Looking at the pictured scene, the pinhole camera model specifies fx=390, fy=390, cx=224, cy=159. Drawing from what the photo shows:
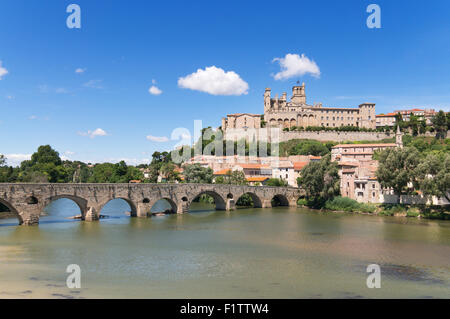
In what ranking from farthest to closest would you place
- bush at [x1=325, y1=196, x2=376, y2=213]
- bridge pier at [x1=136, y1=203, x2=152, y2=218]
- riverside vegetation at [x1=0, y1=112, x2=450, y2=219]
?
bush at [x1=325, y1=196, x2=376, y2=213] → riverside vegetation at [x1=0, y1=112, x2=450, y2=219] → bridge pier at [x1=136, y1=203, x2=152, y2=218]

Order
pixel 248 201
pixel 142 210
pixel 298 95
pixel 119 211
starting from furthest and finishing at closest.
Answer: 1. pixel 298 95
2. pixel 248 201
3. pixel 119 211
4. pixel 142 210

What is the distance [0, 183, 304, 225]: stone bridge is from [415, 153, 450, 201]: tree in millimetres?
19976

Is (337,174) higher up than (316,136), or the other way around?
(316,136)

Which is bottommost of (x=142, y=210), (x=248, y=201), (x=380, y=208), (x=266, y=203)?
Answer: (x=380, y=208)

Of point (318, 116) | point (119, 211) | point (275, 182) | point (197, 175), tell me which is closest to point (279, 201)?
point (275, 182)

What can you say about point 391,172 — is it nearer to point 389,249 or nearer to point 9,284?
point 389,249

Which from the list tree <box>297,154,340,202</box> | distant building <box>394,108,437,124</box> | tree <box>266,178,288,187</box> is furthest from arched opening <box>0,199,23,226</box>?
distant building <box>394,108,437,124</box>

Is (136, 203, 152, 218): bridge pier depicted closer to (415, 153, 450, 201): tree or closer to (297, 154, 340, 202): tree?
(297, 154, 340, 202): tree

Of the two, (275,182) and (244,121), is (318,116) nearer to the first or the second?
(244,121)

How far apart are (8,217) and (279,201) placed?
35954mm

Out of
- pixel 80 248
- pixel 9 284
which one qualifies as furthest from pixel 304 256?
pixel 9 284

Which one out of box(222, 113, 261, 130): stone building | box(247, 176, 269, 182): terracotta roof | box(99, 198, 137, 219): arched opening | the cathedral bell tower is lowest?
box(99, 198, 137, 219): arched opening

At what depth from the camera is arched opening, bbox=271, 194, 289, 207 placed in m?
57.7

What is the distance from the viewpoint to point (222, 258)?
23844 mm
